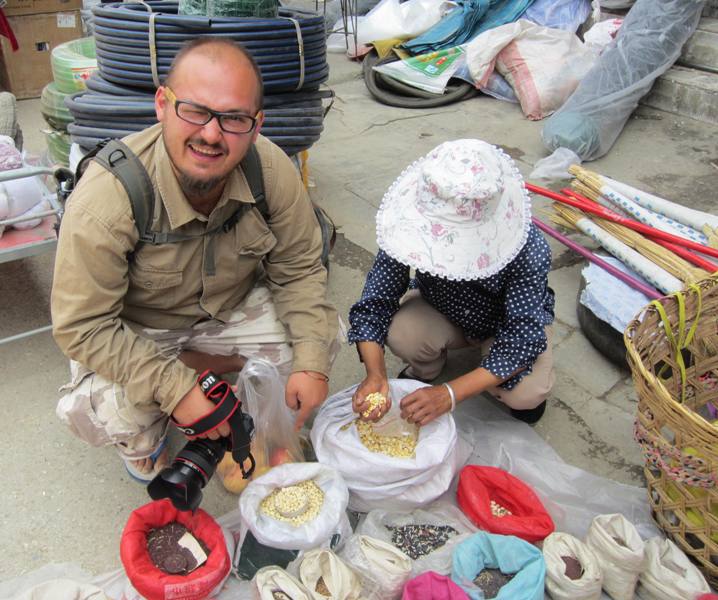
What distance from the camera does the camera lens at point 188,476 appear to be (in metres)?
1.59

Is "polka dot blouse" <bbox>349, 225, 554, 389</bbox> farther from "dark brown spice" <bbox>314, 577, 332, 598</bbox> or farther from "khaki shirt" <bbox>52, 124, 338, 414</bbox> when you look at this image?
"dark brown spice" <bbox>314, 577, 332, 598</bbox>

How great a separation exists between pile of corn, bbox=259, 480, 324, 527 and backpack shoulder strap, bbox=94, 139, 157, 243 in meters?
0.76

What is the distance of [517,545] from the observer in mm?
1651

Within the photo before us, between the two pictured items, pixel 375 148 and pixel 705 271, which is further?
pixel 375 148

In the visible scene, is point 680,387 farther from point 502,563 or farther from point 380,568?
point 380,568

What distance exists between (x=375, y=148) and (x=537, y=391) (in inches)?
107

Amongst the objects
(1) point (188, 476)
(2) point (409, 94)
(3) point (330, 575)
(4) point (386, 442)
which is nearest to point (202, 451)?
(1) point (188, 476)

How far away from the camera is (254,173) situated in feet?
5.86

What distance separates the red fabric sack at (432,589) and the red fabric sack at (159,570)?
0.46 m

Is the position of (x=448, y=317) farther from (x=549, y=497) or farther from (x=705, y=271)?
(x=705, y=271)

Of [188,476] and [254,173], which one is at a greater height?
[254,173]

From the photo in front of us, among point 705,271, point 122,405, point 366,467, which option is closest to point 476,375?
point 366,467

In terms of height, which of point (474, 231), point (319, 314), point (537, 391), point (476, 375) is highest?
point (474, 231)

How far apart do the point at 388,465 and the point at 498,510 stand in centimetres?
38
